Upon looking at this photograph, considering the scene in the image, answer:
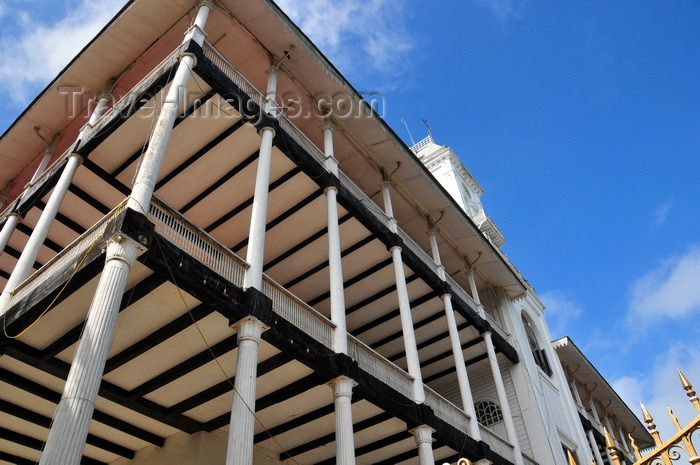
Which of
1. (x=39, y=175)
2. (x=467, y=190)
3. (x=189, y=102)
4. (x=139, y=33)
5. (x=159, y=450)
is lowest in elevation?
(x=159, y=450)

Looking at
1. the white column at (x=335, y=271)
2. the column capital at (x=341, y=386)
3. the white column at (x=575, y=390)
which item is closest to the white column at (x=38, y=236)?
the white column at (x=335, y=271)

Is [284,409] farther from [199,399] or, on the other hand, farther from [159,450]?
[159,450]

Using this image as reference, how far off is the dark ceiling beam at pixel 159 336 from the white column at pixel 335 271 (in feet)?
10.8

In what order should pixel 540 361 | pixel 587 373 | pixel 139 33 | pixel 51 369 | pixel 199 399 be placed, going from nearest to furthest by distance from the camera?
pixel 51 369, pixel 199 399, pixel 139 33, pixel 540 361, pixel 587 373

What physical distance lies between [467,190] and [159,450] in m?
27.4

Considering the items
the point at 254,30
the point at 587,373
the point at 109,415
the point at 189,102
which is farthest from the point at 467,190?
the point at 109,415

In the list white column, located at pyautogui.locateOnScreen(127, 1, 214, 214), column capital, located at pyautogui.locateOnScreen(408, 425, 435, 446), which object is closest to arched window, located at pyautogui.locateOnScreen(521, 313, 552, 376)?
column capital, located at pyautogui.locateOnScreen(408, 425, 435, 446)

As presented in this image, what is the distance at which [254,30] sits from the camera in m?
16.0

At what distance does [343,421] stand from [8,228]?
10.7m

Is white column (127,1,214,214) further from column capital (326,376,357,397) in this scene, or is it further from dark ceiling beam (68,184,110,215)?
column capital (326,376,357,397)

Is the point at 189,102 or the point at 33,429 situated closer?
the point at 33,429

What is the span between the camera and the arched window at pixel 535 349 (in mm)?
25484

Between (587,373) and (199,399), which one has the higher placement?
(587,373)

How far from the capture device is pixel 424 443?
13336 millimetres
